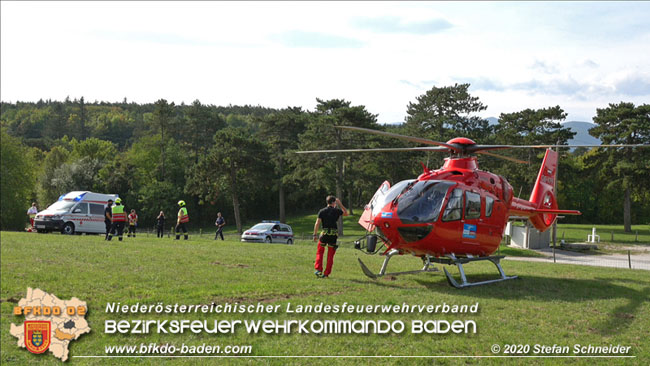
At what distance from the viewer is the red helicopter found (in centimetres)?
1367

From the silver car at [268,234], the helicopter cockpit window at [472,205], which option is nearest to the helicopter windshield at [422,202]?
the helicopter cockpit window at [472,205]

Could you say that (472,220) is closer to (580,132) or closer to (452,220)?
(452,220)

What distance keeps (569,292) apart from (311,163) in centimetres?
4655

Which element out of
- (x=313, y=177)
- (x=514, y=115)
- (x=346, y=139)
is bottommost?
(x=313, y=177)

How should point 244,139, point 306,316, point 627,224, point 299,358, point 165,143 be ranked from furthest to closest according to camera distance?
point 165,143
point 244,139
point 627,224
point 306,316
point 299,358

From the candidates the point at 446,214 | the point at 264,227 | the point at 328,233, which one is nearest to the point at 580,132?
the point at 264,227

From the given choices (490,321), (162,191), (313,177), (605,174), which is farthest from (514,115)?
(490,321)

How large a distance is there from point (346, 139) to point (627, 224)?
35.0 meters

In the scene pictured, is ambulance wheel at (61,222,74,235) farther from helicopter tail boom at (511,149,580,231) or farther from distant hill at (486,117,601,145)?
distant hill at (486,117,601,145)

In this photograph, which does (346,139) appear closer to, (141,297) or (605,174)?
(605,174)

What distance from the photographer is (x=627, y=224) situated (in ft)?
203

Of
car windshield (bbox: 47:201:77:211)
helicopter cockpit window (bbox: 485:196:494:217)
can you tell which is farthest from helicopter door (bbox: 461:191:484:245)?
car windshield (bbox: 47:201:77:211)

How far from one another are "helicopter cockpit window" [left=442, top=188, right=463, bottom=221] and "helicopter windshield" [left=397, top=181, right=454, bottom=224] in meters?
0.22

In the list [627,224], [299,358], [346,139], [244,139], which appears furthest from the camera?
[244,139]
